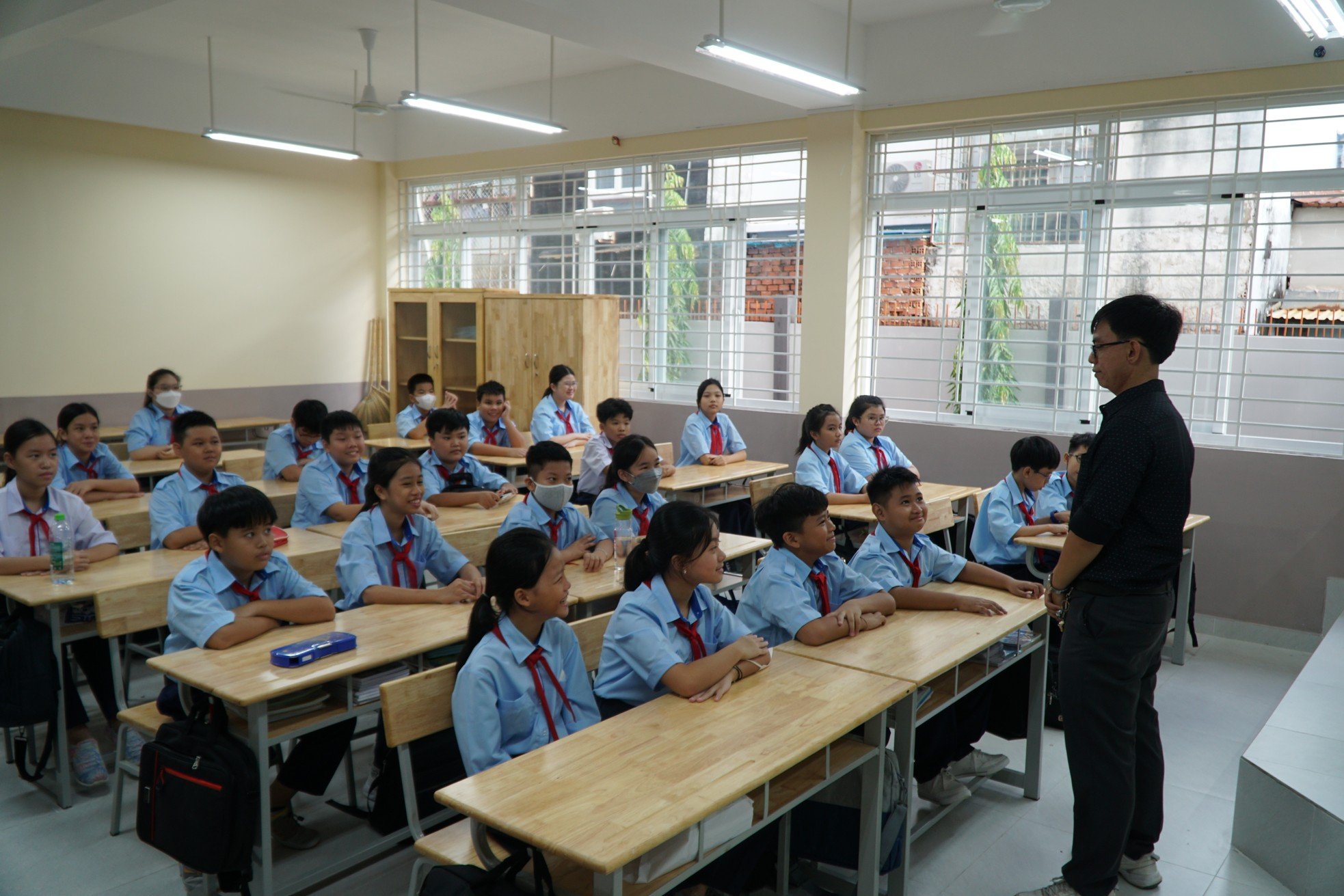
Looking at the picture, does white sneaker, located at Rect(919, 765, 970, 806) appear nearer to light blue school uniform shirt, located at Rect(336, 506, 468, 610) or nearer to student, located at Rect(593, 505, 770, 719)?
student, located at Rect(593, 505, 770, 719)

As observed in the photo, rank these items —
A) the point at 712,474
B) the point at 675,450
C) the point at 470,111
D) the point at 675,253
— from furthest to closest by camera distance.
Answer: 1. the point at 675,450
2. the point at 675,253
3. the point at 470,111
4. the point at 712,474

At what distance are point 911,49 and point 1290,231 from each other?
2593 mm

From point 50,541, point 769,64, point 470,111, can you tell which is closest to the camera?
point 50,541

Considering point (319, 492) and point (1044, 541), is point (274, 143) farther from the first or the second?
point (1044, 541)

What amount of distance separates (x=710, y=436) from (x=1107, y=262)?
2765 millimetres

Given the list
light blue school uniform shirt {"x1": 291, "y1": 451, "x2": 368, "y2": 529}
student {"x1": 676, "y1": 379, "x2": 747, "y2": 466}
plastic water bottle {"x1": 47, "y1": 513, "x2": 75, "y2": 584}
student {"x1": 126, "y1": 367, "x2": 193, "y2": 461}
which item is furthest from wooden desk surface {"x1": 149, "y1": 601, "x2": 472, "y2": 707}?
student {"x1": 126, "y1": 367, "x2": 193, "y2": 461}

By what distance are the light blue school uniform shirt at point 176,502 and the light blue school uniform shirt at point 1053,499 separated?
382cm

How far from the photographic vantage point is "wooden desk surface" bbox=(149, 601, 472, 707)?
2428mm

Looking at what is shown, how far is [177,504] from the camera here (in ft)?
13.3

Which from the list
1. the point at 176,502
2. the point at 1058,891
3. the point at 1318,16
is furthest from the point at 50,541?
the point at 1318,16

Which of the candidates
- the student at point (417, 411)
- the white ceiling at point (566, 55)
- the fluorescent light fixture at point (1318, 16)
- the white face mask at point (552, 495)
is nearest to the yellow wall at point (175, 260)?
the white ceiling at point (566, 55)

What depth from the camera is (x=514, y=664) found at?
2271 millimetres

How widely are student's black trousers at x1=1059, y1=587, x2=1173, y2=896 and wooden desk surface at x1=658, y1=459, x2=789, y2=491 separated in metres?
3.04

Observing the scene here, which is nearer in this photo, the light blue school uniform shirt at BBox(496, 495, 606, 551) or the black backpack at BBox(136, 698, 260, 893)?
the black backpack at BBox(136, 698, 260, 893)
